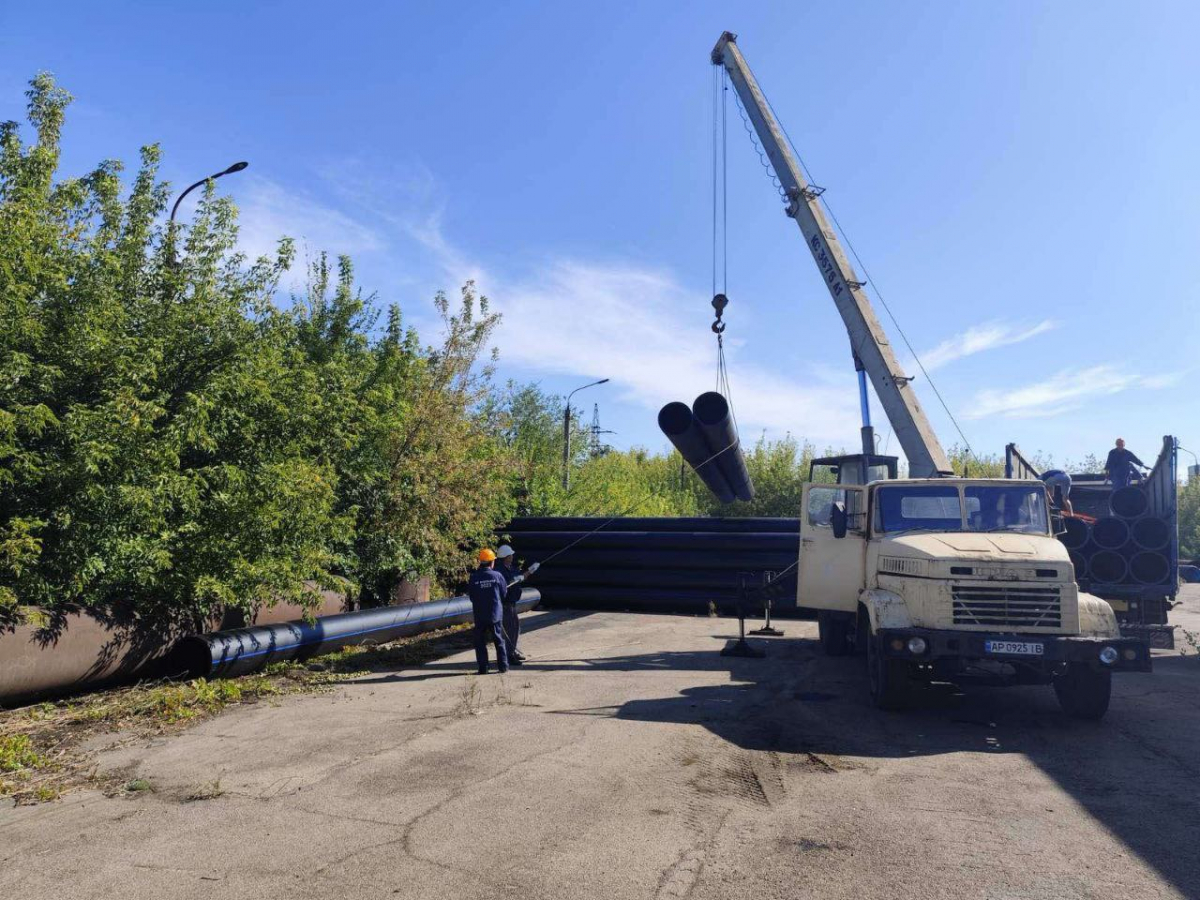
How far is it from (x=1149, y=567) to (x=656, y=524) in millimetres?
9019

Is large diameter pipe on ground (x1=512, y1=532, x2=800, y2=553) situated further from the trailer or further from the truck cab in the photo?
the truck cab

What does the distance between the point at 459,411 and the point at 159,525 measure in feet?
22.2

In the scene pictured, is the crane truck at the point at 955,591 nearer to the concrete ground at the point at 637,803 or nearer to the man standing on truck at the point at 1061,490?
the concrete ground at the point at 637,803

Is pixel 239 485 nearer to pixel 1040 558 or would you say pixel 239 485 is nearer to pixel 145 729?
pixel 145 729

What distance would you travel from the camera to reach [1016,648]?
7270mm

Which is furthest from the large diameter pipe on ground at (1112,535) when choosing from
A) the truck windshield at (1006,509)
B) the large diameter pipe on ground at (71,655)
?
the large diameter pipe on ground at (71,655)

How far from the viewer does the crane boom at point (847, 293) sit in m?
12.6

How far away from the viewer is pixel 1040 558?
300 inches

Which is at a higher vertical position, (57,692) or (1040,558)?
(1040,558)

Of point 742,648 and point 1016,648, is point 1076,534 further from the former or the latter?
point 742,648

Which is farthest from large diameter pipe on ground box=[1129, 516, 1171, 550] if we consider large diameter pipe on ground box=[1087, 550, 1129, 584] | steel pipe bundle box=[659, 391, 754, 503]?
steel pipe bundle box=[659, 391, 754, 503]

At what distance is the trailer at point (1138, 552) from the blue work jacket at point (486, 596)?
740cm

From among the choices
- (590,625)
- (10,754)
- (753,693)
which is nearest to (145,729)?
(10,754)

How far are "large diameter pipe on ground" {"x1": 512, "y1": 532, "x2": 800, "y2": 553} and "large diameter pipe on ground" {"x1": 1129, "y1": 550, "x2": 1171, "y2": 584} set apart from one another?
6046 millimetres
